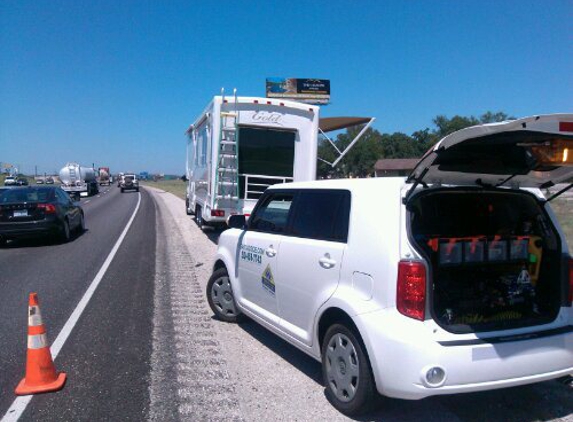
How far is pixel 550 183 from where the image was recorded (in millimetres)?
3910

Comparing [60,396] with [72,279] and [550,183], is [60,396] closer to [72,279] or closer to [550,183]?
[550,183]

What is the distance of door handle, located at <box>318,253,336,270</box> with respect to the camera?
3.80m

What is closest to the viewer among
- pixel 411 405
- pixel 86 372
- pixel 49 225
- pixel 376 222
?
pixel 376 222

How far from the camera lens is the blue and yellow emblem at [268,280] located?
468 cm

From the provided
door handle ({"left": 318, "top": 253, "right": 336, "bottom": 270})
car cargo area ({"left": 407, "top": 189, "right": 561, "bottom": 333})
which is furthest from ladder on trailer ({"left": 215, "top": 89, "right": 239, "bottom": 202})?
car cargo area ({"left": 407, "top": 189, "right": 561, "bottom": 333})

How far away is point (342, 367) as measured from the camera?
3695 mm

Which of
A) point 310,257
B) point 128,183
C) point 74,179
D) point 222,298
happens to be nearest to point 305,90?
point 74,179

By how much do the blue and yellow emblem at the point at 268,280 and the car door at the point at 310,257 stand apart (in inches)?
5.1

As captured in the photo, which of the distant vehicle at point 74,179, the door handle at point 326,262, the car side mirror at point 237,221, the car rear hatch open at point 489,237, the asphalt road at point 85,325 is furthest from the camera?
the distant vehicle at point 74,179

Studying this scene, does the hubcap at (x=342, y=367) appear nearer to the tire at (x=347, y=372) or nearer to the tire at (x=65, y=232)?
the tire at (x=347, y=372)

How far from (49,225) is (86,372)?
31.1 ft

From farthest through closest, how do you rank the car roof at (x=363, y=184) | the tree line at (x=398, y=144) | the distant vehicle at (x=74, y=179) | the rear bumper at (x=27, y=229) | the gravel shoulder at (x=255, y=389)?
the tree line at (x=398, y=144) < the distant vehicle at (x=74, y=179) < the rear bumper at (x=27, y=229) < the gravel shoulder at (x=255, y=389) < the car roof at (x=363, y=184)

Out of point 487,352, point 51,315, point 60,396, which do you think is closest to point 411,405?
point 487,352

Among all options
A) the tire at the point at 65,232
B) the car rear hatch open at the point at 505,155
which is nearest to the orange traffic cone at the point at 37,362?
the car rear hatch open at the point at 505,155
